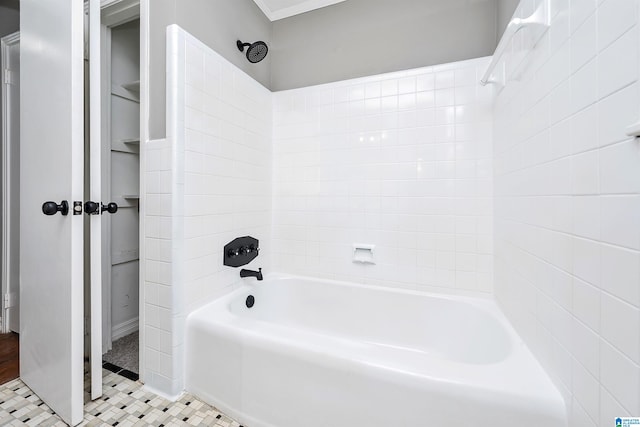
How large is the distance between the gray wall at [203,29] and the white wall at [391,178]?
48cm

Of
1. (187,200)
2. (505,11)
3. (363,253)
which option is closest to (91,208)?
(187,200)

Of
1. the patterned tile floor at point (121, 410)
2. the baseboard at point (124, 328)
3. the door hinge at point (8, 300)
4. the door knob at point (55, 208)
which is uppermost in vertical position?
A: the door knob at point (55, 208)

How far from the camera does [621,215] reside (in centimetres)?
58

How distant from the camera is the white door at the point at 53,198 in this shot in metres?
1.11

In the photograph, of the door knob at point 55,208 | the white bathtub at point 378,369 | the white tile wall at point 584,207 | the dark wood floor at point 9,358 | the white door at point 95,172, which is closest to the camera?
the white tile wall at point 584,207

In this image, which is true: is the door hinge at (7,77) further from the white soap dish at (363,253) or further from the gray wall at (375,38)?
the white soap dish at (363,253)

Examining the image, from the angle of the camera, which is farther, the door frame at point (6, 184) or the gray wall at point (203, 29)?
the door frame at point (6, 184)

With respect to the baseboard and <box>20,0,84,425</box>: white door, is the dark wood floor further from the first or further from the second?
the baseboard

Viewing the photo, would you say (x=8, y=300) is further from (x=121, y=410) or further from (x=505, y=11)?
(x=505, y=11)

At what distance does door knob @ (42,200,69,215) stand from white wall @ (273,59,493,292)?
122 centimetres

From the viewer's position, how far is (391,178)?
1757mm

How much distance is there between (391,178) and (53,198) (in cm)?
176

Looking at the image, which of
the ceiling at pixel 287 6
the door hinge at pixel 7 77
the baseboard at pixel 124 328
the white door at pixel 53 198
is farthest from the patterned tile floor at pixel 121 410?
the ceiling at pixel 287 6

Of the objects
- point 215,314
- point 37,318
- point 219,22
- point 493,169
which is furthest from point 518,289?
point 37,318
